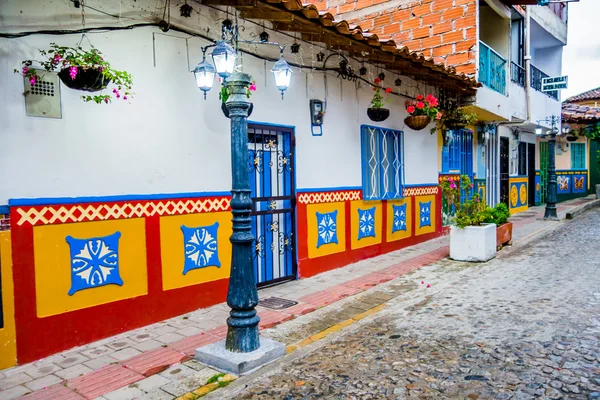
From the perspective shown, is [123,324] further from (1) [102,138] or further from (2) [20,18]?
(2) [20,18]

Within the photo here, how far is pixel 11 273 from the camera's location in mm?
4254

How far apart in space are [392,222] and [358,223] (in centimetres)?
140

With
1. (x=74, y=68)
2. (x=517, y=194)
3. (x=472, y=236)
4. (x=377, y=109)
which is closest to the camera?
(x=74, y=68)

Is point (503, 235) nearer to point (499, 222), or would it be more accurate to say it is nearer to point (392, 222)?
point (499, 222)

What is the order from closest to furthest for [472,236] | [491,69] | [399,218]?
[472,236]
[399,218]
[491,69]

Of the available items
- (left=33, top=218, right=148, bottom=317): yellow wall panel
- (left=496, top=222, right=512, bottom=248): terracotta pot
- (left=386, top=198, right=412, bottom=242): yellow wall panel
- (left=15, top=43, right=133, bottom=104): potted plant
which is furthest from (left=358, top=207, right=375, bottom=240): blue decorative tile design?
(left=15, top=43, right=133, bottom=104): potted plant

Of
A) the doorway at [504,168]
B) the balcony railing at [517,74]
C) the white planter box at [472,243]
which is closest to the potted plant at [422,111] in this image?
the white planter box at [472,243]

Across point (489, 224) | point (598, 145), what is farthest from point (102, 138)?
point (598, 145)

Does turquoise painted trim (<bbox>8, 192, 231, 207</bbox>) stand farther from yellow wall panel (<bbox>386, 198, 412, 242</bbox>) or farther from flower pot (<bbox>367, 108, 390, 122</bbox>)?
yellow wall panel (<bbox>386, 198, 412, 242</bbox>)

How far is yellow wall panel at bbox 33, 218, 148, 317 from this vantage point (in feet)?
14.7

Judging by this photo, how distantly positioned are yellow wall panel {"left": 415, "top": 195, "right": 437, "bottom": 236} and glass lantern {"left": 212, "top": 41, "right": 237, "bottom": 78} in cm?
732

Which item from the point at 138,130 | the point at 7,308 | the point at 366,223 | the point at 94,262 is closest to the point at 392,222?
the point at 366,223

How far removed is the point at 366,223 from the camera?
29.8ft

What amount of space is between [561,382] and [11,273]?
494 centimetres
